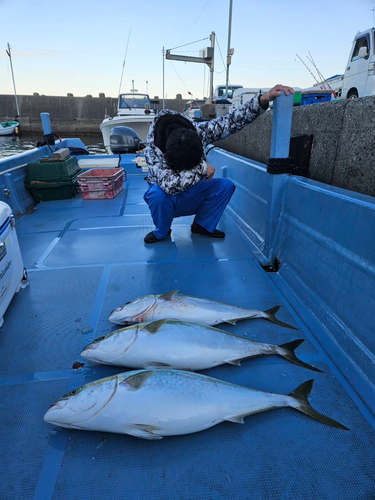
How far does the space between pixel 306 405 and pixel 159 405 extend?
710mm

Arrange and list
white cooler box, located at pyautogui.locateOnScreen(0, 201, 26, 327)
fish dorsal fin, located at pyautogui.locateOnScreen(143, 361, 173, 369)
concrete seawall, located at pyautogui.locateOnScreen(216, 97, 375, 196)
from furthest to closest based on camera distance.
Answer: concrete seawall, located at pyautogui.locateOnScreen(216, 97, 375, 196)
white cooler box, located at pyautogui.locateOnScreen(0, 201, 26, 327)
fish dorsal fin, located at pyautogui.locateOnScreen(143, 361, 173, 369)

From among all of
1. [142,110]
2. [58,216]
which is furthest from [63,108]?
[58,216]

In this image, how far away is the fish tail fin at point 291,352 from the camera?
67.0 inches

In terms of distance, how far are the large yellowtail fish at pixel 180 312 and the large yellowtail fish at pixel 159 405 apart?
0.55 m

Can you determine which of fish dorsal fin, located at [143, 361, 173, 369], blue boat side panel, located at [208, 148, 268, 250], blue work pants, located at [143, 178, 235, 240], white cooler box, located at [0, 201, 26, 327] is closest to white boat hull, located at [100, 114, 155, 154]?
blue boat side panel, located at [208, 148, 268, 250]

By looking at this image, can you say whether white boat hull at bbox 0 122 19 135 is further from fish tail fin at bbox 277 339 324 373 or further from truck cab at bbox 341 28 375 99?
fish tail fin at bbox 277 339 324 373

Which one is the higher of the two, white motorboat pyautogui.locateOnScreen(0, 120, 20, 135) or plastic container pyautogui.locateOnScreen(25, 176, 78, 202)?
white motorboat pyautogui.locateOnScreen(0, 120, 20, 135)

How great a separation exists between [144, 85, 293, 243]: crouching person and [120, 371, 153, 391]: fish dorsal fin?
207 centimetres

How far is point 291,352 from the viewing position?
176 centimetres

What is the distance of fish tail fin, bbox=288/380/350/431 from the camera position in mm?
1383

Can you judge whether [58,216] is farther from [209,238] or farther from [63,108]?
[63,108]

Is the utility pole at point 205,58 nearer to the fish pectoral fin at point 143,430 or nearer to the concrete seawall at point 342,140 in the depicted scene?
the concrete seawall at point 342,140

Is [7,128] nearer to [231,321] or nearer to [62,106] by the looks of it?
[62,106]

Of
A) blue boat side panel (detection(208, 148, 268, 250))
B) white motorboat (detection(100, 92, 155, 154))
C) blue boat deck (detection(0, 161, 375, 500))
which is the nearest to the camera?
blue boat deck (detection(0, 161, 375, 500))
